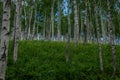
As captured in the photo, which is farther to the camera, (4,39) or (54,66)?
(54,66)

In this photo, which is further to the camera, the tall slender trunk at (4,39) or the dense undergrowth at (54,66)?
the dense undergrowth at (54,66)

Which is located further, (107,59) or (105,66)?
(107,59)

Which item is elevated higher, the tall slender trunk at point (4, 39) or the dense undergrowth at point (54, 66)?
the tall slender trunk at point (4, 39)

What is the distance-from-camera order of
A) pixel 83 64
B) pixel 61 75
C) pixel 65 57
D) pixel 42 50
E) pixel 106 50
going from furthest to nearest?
pixel 106 50 → pixel 42 50 → pixel 65 57 → pixel 83 64 → pixel 61 75

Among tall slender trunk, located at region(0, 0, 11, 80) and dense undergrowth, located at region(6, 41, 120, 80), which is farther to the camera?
dense undergrowth, located at region(6, 41, 120, 80)

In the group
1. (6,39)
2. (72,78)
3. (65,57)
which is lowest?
(72,78)

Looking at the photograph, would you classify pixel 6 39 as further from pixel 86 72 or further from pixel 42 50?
pixel 42 50

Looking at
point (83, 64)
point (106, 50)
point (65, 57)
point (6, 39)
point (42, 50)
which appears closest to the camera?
point (6, 39)

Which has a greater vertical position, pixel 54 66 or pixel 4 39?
pixel 4 39

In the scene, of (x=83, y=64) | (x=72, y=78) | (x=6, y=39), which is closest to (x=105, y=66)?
(x=83, y=64)

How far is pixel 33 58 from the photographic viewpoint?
13.4 metres

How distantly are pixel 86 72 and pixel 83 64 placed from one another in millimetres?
883

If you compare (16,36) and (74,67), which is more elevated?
(16,36)

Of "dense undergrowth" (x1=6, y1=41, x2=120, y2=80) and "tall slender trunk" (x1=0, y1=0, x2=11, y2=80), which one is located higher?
"tall slender trunk" (x1=0, y1=0, x2=11, y2=80)
